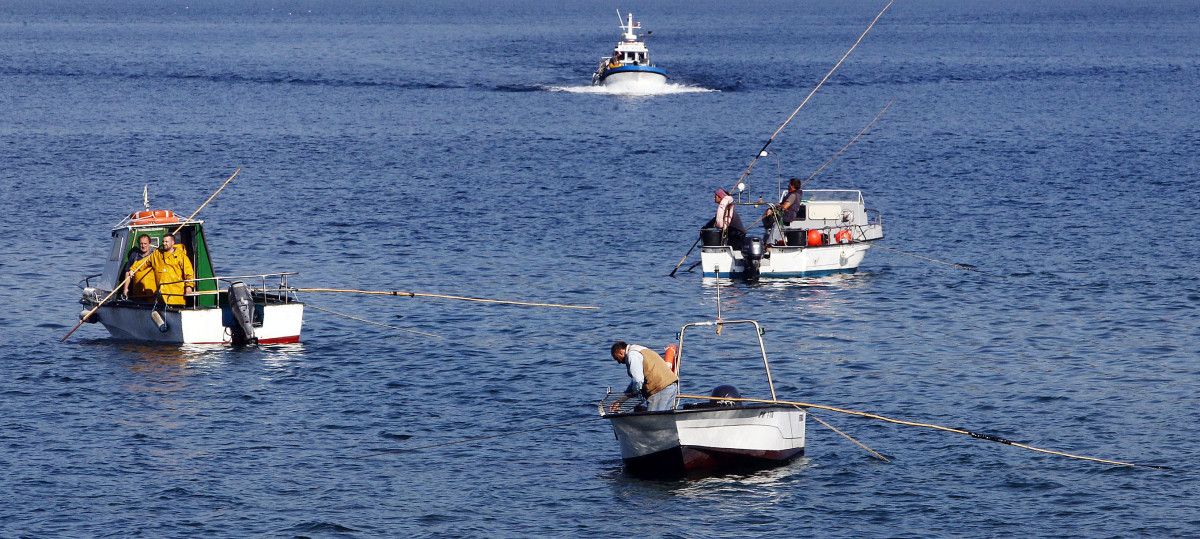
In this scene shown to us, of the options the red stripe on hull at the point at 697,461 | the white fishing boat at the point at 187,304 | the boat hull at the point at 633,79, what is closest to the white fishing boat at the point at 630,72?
the boat hull at the point at 633,79

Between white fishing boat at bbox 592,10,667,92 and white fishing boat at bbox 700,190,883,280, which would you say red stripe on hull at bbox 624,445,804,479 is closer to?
white fishing boat at bbox 700,190,883,280

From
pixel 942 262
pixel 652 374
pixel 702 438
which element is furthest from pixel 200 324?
pixel 942 262

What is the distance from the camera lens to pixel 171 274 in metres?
32.5

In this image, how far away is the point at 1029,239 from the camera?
156ft

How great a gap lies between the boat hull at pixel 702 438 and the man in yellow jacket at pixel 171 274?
1244cm

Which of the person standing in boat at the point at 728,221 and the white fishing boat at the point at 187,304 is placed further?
the person standing in boat at the point at 728,221

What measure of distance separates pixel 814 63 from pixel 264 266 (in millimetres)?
94074

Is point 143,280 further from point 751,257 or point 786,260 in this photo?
point 786,260

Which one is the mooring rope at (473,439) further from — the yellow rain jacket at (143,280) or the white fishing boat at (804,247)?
the white fishing boat at (804,247)

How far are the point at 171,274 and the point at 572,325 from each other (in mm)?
9050

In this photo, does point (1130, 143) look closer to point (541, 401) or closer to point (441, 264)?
point (441, 264)

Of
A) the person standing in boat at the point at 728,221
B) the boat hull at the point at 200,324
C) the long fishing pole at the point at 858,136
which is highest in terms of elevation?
the long fishing pole at the point at 858,136

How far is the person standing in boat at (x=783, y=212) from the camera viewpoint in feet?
130

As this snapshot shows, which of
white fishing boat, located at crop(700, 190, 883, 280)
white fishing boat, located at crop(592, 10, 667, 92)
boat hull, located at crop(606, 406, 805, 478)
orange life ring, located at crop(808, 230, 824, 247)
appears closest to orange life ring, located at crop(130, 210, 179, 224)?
white fishing boat, located at crop(700, 190, 883, 280)
